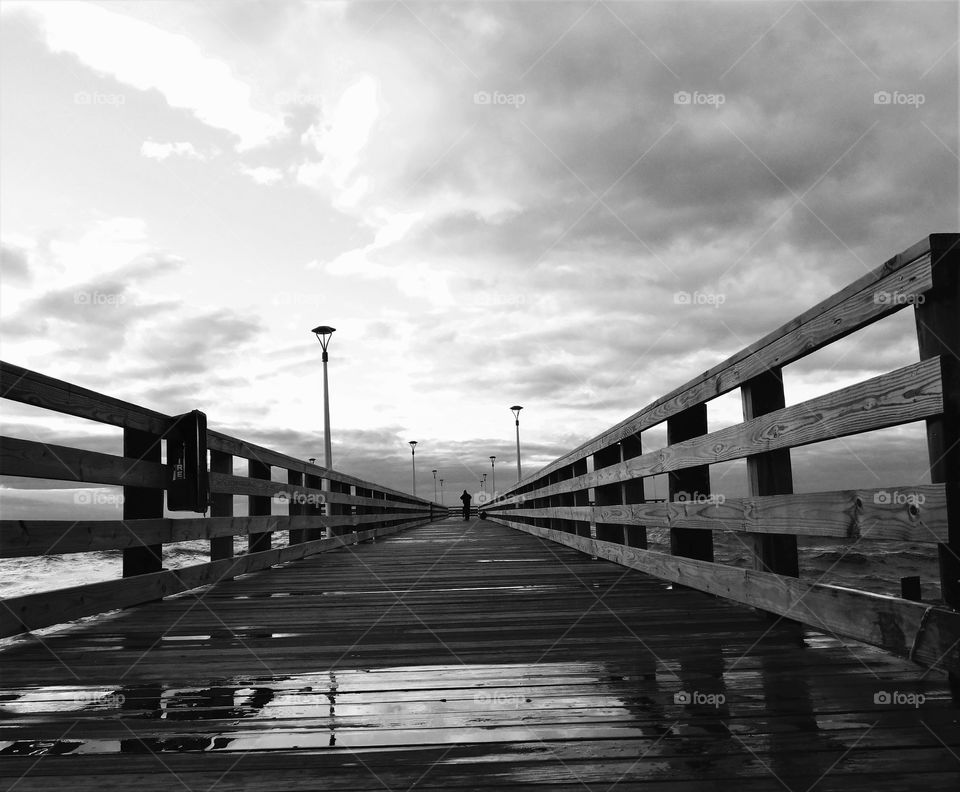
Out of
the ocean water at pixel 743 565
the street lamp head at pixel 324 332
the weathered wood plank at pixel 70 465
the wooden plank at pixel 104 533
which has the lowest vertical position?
the ocean water at pixel 743 565

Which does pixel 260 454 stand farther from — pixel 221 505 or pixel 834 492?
pixel 834 492

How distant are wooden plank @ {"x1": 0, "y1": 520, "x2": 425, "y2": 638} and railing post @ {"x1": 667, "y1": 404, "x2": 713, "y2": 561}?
3438 mm

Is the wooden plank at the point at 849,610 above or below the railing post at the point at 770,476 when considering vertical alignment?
below

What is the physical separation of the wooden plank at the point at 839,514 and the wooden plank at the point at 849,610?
9.1 inches

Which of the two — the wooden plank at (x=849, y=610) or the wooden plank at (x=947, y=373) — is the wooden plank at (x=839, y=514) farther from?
the wooden plank at (x=849, y=610)

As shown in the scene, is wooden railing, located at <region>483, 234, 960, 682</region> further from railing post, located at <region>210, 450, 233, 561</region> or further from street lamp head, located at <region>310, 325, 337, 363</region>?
street lamp head, located at <region>310, 325, 337, 363</region>

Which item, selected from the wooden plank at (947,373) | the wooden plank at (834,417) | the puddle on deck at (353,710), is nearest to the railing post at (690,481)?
the wooden plank at (834,417)

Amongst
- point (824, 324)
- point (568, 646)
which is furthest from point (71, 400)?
point (824, 324)

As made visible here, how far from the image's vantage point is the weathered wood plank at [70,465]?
11.6 ft

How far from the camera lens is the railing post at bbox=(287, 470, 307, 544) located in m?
8.75

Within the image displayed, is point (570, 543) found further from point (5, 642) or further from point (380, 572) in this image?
point (5, 642)

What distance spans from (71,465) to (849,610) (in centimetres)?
375

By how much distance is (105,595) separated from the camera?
4.41 meters

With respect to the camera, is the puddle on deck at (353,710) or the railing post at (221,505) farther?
the railing post at (221,505)
